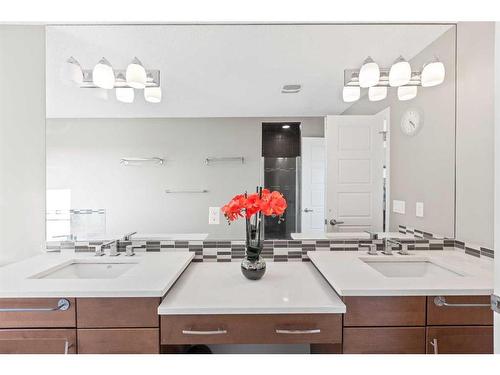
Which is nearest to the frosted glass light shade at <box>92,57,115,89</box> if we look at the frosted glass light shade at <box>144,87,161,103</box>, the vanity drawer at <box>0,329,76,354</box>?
the frosted glass light shade at <box>144,87,161,103</box>

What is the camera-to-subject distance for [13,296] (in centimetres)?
113

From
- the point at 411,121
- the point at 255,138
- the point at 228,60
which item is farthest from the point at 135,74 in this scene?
the point at 411,121

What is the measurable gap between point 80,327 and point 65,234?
86 cm

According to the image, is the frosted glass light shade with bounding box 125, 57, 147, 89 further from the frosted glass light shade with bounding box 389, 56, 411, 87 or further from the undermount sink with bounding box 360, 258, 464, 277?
the undermount sink with bounding box 360, 258, 464, 277

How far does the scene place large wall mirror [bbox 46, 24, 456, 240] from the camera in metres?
1.77

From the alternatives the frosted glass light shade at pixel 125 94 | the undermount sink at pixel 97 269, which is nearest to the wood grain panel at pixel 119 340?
the undermount sink at pixel 97 269

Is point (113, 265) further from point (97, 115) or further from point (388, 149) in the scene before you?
point (388, 149)

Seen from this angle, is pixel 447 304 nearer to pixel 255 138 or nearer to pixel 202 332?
pixel 202 332

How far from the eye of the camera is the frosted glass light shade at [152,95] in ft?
5.91

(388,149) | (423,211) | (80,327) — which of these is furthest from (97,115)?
(423,211)

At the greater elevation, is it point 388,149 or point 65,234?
point 388,149

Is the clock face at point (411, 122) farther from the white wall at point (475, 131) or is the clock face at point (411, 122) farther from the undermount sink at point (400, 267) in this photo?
the undermount sink at point (400, 267)

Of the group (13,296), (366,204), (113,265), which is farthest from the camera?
(366,204)

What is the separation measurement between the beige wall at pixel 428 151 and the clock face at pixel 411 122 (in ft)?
0.09
